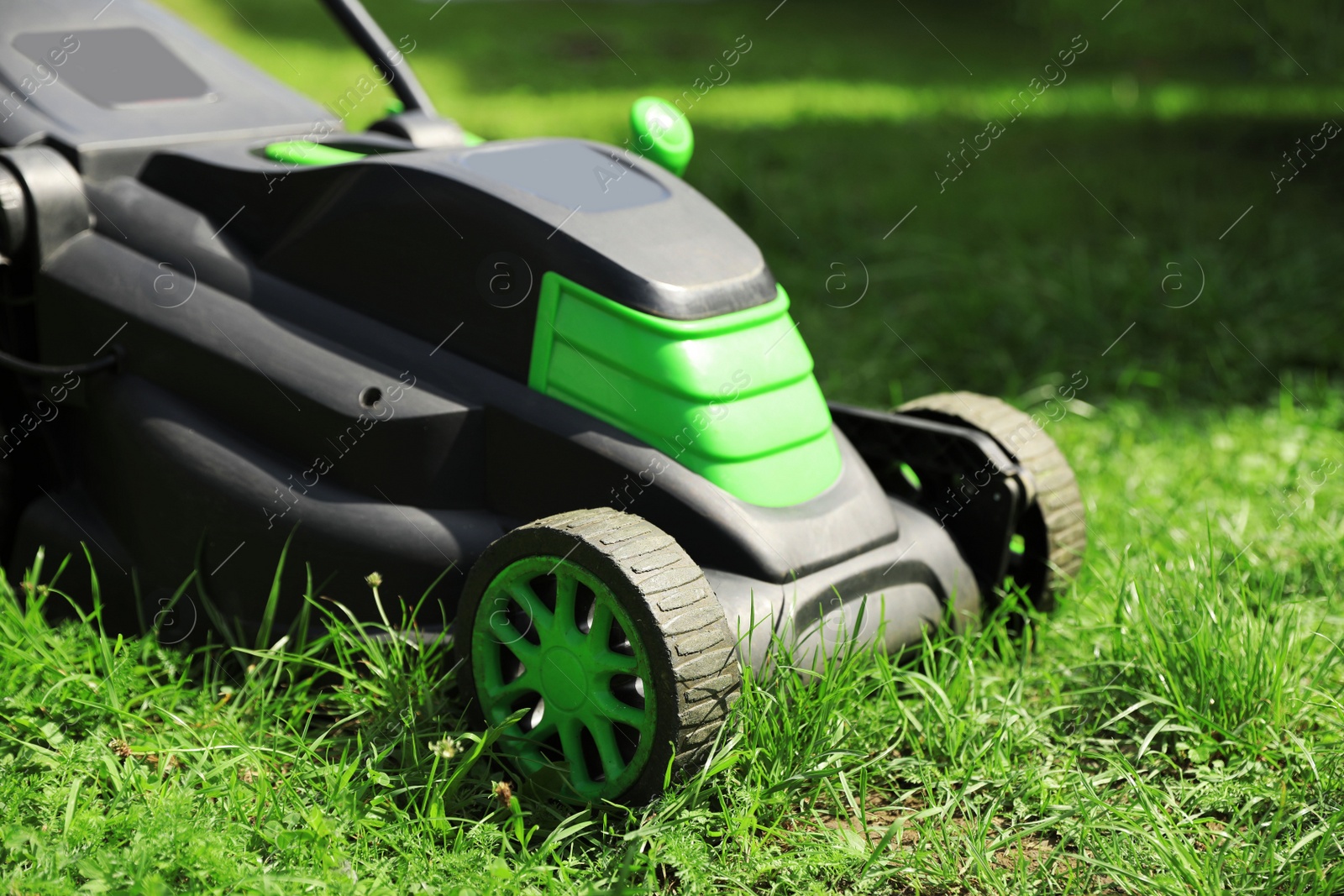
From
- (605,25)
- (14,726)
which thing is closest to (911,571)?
(14,726)

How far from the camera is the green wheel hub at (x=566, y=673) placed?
5.21 ft

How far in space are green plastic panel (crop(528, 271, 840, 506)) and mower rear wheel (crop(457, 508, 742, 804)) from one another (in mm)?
202

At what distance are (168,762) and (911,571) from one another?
44.6 inches

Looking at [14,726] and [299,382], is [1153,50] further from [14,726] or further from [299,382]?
[14,726]

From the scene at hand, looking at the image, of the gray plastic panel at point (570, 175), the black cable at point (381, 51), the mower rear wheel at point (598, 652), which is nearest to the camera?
the mower rear wheel at point (598, 652)

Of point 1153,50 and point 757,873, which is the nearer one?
point 757,873

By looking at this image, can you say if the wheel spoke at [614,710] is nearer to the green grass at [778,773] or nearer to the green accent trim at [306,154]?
the green grass at [778,773]

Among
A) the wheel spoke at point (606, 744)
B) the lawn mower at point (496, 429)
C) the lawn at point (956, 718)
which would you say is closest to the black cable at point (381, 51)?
the lawn mower at point (496, 429)

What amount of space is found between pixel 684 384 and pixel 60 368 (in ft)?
3.45

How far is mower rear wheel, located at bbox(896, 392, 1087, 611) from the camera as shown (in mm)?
2111

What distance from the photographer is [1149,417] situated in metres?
3.33

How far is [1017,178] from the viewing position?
548cm

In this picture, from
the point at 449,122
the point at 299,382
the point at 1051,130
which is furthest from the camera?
the point at 1051,130

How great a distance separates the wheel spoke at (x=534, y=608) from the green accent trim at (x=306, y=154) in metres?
0.87
